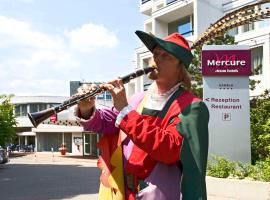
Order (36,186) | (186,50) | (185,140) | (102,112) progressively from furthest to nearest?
(36,186), (102,112), (186,50), (185,140)

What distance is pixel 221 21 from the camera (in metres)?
9.30

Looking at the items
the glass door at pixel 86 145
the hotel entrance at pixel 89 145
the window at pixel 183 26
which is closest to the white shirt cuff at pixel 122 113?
the window at pixel 183 26

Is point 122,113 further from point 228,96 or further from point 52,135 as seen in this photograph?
point 52,135

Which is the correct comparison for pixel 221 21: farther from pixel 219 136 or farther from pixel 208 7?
pixel 208 7

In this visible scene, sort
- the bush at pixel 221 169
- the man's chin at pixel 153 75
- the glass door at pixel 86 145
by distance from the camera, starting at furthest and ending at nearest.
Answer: the glass door at pixel 86 145
the bush at pixel 221 169
the man's chin at pixel 153 75

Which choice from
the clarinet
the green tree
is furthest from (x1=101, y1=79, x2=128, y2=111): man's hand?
the green tree

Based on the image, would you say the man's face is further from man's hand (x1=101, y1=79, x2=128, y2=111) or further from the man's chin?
man's hand (x1=101, y1=79, x2=128, y2=111)

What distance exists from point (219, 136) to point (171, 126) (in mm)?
8522

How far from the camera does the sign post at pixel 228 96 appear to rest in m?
10.8

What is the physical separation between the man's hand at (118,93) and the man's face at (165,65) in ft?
0.79

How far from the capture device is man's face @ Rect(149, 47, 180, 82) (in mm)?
2596

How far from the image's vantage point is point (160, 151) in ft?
7.73

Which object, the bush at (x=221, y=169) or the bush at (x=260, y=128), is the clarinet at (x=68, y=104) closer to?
the bush at (x=221, y=169)

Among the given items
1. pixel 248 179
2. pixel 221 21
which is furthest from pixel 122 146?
pixel 221 21
